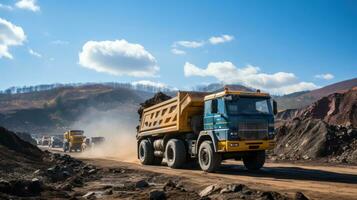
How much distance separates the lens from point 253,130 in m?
14.8

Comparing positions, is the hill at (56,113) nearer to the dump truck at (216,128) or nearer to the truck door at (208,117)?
the dump truck at (216,128)

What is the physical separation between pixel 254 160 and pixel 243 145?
2.53 meters

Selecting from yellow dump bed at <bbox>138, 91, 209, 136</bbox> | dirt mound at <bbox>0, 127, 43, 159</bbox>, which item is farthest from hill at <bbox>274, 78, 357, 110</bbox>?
yellow dump bed at <bbox>138, 91, 209, 136</bbox>

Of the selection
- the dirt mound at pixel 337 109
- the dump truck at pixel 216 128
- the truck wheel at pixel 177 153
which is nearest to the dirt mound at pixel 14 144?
the dump truck at pixel 216 128

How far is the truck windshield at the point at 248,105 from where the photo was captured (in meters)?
14.9

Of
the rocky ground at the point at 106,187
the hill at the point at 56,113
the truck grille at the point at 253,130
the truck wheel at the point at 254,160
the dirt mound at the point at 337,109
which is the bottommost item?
the rocky ground at the point at 106,187

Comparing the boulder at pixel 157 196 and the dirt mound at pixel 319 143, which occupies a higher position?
the dirt mound at pixel 319 143

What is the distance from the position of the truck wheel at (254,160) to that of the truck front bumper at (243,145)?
142cm

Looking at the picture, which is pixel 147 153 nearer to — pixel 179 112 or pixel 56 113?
pixel 179 112

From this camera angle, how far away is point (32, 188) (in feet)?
32.5

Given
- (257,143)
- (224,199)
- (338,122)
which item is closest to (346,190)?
(224,199)

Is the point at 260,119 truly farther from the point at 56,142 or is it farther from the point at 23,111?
the point at 23,111

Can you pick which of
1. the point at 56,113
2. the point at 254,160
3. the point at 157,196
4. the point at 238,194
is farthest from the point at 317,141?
the point at 56,113

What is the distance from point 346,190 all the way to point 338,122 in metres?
37.4
